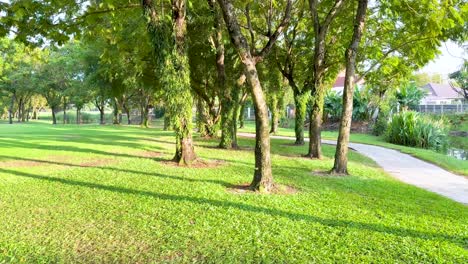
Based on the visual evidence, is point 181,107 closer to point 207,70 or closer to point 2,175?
point 2,175

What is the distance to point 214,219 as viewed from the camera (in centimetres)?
640

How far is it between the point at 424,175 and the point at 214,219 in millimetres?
8404

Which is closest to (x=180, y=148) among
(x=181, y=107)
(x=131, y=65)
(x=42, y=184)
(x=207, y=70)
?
(x=181, y=107)

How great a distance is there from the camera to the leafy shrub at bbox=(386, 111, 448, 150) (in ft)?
77.9

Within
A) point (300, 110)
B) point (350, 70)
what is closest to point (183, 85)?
point (350, 70)

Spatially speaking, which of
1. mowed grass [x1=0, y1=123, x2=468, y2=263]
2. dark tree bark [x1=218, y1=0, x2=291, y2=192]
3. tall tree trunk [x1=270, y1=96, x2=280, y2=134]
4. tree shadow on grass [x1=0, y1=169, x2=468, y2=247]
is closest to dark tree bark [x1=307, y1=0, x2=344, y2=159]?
mowed grass [x1=0, y1=123, x2=468, y2=263]

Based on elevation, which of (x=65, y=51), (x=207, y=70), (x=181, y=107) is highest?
(x=65, y=51)

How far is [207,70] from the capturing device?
22.5m

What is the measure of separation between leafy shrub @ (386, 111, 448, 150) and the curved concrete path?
7144mm

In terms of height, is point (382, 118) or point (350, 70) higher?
point (350, 70)

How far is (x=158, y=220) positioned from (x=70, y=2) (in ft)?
27.5

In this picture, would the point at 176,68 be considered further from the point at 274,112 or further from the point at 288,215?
the point at 274,112

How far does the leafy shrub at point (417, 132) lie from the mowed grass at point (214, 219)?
47.6 ft

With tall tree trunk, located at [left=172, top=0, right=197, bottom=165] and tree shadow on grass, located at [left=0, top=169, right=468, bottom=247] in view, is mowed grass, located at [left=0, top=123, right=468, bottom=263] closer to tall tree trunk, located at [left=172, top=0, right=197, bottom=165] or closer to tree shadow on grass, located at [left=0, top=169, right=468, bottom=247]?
tree shadow on grass, located at [left=0, top=169, right=468, bottom=247]
